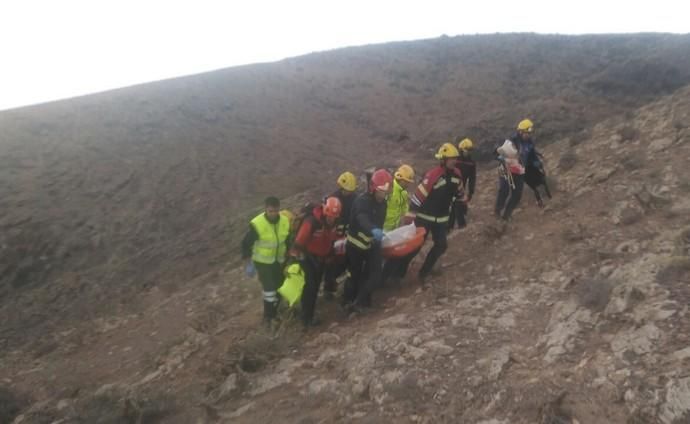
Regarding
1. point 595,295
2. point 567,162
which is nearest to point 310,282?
point 595,295

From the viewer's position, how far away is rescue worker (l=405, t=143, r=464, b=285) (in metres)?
6.25

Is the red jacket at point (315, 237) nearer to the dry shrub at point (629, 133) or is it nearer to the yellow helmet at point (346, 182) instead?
the yellow helmet at point (346, 182)

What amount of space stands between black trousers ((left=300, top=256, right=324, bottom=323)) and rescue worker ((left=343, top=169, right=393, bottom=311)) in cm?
40

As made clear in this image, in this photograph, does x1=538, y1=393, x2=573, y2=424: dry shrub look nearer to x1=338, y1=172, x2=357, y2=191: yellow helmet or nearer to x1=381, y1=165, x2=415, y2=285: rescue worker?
x1=381, y1=165, x2=415, y2=285: rescue worker

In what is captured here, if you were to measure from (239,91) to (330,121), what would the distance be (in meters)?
5.85

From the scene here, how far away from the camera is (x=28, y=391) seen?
6699mm

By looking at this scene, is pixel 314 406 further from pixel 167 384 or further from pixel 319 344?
pixel 167 384

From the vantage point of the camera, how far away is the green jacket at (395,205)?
21.4 ft

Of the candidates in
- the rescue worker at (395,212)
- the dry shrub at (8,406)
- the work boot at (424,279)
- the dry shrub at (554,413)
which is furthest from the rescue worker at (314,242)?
the dry shrub at (8,406)

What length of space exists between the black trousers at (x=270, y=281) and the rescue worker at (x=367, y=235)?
850mm

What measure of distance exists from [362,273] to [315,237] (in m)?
0.83

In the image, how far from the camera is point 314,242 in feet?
18.8

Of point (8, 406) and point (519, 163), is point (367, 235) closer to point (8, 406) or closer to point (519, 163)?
point (519, 163)

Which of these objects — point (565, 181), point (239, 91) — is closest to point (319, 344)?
point (565, 181)
